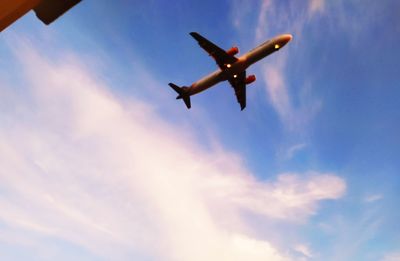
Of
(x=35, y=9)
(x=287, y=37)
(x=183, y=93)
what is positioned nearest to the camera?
(x=35, y=9)

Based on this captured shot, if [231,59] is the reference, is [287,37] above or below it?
→ above

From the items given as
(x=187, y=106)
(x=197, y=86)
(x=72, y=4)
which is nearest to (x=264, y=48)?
(x=197, y=86)

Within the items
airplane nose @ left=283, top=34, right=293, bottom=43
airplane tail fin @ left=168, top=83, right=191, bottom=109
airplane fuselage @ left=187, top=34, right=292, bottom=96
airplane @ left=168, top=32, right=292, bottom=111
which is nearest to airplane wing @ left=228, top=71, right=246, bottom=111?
airplane @ left=168, top=32, right=292, bottom=111

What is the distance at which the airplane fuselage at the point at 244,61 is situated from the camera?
116 feet

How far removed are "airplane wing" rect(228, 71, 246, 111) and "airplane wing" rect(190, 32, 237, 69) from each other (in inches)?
112

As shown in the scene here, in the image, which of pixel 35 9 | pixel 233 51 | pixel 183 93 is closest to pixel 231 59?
pixel 233 51

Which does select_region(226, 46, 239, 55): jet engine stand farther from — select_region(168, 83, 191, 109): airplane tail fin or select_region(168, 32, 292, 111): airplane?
select_region(168, 83, 191, 109): airplane tail fin

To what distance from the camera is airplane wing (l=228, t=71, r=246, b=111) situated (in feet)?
130

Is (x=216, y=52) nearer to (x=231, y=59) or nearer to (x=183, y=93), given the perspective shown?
(x=231, y=59)

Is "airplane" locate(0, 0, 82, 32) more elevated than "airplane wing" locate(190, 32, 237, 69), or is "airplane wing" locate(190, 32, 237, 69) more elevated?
"airplane wing" locate(190, 32, 237, 69)

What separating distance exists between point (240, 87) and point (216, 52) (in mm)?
6415

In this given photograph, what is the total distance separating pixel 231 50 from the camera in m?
37.0

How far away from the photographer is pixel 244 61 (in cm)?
3622

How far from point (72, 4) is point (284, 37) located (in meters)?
33.7
